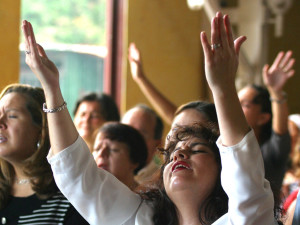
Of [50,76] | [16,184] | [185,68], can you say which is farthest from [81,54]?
[50,76]

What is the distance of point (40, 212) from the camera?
165 centimetres

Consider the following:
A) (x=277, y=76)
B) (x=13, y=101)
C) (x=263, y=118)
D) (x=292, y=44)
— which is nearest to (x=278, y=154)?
(x=263, y=118)

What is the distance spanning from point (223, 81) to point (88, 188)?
49cm

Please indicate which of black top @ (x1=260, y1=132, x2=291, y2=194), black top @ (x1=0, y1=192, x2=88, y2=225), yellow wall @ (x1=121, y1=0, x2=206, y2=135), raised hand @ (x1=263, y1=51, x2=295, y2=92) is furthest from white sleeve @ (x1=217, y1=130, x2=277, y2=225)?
yellow wall @ (x1=121, y1=0, x2=206, y2=135)

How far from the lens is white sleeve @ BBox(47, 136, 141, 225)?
1346 mm

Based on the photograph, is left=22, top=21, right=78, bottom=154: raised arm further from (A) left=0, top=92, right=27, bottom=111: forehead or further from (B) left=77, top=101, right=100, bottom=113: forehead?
(B) left=77, top=101, right=100, bottom=113: forehead

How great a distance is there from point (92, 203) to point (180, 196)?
0.79 feet

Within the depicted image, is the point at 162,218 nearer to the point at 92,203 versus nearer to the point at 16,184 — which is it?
the point at 92,203

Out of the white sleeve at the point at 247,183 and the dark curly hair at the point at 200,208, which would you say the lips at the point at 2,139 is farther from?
the white sleeve at the point at 247,183

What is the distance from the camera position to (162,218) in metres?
1.39

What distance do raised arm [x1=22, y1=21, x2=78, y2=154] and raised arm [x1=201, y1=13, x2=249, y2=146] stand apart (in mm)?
427

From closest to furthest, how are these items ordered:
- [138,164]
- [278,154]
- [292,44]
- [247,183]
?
[247,183] < [138,164] < [278,154] < [292,44]

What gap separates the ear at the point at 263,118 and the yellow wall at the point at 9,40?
1.27 metres

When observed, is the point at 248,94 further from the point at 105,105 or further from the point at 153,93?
the point at 105,105
